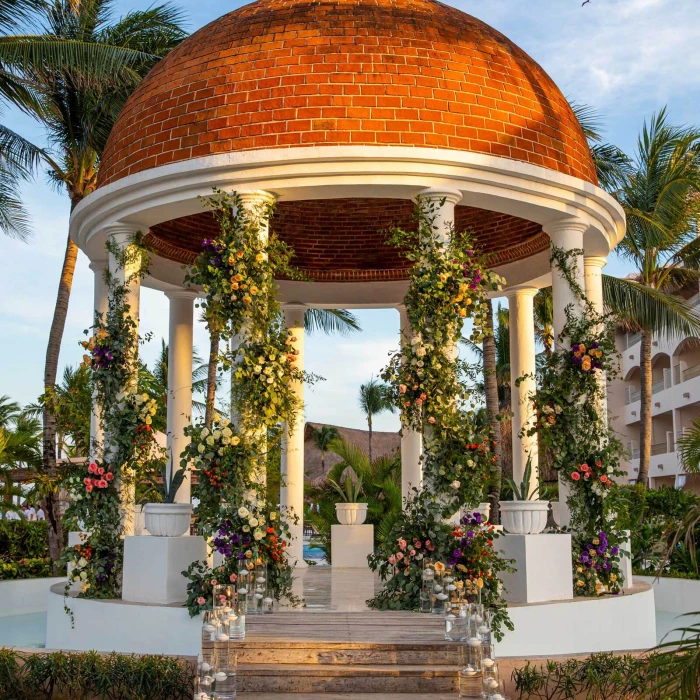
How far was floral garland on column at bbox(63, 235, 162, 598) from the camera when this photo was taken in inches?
462

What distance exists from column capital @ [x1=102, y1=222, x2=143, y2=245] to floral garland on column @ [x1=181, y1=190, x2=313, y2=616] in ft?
5.30

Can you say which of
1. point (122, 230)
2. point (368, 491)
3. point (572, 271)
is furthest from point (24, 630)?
point (368, 491)

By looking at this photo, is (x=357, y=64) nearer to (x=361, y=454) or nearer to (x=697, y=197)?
(x=361, y=454)

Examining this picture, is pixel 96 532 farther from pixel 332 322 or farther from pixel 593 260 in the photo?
pixel 332 322

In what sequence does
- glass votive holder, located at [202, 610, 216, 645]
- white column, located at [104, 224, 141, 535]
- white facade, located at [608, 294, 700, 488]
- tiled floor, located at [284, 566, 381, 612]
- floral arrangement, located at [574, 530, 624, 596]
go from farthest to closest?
1. white facade, located at [608, 294, 700, 488]
2. white column, located at [104, 224, 141, 535]
3. floral arrangement, located at [574, 530, 624, 596]
4. tiled floor, located at [284, 566, 381, 612]
5. glass votive holder, located at [202, 610, 216, 645]

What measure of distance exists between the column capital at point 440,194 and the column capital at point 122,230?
402 cm

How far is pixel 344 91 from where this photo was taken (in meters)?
11.3

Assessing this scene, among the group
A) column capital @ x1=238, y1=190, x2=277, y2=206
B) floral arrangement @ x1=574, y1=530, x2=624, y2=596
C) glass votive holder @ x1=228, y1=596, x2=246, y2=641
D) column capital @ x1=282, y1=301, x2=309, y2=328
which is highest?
column capital @ x1=238, y1=190, x2=277, y2=206

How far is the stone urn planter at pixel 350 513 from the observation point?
57.5 ft

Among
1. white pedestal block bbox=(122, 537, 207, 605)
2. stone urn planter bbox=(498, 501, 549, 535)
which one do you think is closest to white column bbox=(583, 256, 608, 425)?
stone urn planter bbox=(498, 501, 549, 535)

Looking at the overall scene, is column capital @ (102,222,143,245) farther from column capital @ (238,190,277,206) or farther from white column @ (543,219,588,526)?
white column @ (543,219,588,526)

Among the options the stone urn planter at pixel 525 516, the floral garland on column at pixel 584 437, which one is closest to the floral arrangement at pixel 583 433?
the floral garland on column at pixel 584 437

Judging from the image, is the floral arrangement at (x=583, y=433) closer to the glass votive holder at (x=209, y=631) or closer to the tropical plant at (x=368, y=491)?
the glass votive holder at (x=209, y=631)

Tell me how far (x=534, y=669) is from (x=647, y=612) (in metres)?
3.40
